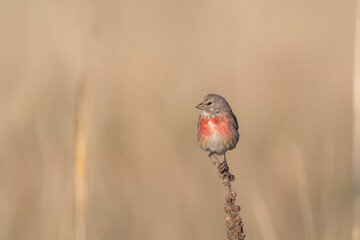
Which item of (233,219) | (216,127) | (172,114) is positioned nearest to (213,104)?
(216,127)

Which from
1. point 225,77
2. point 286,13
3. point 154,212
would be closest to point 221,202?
point 154,212

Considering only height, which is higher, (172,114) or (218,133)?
(172,114)

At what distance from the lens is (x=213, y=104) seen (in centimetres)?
348

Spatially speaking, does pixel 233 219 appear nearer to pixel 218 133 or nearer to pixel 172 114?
pixel 218 133

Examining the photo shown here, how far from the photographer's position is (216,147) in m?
3.41

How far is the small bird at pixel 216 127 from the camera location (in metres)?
3.42

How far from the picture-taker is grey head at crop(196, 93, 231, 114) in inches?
135

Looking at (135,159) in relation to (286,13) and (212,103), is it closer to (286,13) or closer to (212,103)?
(212,103)

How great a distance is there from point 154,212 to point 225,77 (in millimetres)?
2957

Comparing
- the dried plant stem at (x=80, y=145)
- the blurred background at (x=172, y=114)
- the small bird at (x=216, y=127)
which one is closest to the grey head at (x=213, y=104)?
the small bird at (x=216, y=127)

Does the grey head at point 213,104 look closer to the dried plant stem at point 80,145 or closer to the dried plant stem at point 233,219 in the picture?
the dried plant stem at point 80,145

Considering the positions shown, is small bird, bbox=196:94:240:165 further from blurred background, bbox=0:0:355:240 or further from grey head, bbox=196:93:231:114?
blurred background, bbox=0:0:355:240

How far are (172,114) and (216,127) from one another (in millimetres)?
3016

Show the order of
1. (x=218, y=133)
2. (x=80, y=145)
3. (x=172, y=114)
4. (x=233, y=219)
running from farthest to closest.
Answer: (x=172, y=114) < (x=218, y=133) < (x=80, y=145) < (x=233, y=219)
